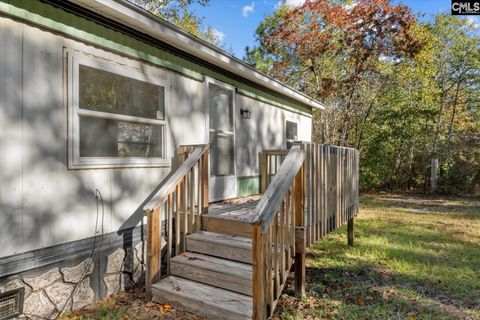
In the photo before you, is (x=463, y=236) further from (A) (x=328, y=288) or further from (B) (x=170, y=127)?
(B) (x=170, y=127)

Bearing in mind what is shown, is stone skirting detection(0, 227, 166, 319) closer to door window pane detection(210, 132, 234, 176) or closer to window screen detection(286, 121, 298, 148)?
door window pane detection(210, 132, 234, 176)

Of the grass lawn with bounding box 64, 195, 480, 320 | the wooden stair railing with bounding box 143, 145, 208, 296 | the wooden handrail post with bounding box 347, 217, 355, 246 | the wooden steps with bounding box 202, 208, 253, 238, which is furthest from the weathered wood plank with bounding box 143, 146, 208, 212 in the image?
the wooden handrail post with bounding box 347, 217, 355, 246

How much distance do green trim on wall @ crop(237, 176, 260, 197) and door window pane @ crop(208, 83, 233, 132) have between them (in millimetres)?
1071

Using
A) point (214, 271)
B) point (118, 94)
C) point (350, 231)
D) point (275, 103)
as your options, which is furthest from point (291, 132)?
point (214, 271)

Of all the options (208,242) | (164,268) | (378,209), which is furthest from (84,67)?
(378,209)

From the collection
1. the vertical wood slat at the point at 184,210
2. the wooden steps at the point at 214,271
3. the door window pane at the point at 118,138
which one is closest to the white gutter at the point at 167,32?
the door window pane at the point at 118,138

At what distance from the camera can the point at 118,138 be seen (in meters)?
3.51

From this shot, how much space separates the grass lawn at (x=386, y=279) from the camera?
3.03 meters

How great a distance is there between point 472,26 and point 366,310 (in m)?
16.3

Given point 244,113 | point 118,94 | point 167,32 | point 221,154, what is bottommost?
point 221,154

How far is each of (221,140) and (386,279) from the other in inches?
127

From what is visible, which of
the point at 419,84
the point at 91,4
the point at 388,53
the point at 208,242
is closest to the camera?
the point at 91,4

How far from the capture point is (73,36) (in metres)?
3.02

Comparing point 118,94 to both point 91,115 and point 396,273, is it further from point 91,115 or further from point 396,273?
point 396,273
